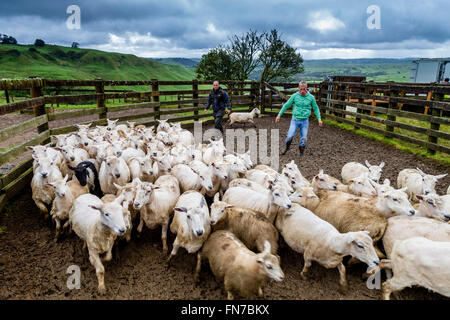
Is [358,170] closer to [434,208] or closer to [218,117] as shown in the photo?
[434,208]

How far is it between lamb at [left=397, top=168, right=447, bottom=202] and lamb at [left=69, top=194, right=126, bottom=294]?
17.9 feet

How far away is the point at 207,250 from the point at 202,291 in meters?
0.54

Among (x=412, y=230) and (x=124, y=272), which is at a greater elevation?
(x=412, y=230)

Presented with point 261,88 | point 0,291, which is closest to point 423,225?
point 0,291

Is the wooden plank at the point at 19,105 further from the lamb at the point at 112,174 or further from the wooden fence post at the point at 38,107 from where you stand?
the lamb at the point at 112,174

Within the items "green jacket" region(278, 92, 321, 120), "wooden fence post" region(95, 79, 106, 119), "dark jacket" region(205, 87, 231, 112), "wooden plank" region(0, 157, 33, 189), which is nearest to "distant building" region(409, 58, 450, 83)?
"green jacket" region(278, 92, 321, 120)

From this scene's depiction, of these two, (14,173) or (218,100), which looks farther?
(218,100)

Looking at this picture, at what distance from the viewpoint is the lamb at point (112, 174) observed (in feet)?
18.5

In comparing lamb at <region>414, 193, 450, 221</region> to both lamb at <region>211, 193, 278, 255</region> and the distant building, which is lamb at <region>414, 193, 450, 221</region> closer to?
lamb at <region>211, 193, 278, 255</region>

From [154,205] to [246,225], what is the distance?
1.58 metres

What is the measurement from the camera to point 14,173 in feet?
18.5

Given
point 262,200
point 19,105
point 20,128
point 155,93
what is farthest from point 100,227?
point 155,93

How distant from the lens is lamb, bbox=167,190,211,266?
3.89m

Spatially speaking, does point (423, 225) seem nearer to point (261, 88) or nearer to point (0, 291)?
point (0, 291)
